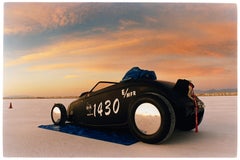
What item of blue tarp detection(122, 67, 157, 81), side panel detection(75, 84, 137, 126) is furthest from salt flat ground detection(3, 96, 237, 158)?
blue tarp detection(122, 67, 157, 81)

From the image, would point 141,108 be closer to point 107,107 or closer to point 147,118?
point 147,118

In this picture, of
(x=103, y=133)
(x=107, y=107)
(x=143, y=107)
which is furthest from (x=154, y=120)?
(x=103, y=133)

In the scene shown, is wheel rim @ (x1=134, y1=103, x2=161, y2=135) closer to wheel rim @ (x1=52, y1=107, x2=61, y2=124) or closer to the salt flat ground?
the salt flat ground

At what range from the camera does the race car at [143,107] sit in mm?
3189

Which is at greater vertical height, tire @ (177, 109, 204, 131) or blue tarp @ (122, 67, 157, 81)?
blue tarp @ (122, 67, 157, 81)

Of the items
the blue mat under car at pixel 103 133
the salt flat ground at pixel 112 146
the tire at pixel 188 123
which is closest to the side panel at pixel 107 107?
the blue mat under car at pixel 103 133

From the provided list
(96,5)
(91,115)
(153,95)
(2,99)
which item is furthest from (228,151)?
(2,99)

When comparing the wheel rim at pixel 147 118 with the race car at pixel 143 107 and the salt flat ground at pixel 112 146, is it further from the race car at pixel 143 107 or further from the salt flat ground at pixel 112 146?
the salt flat ground at pixel 112 146

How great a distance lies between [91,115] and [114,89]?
63cm

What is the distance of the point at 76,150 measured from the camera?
10.7 ft

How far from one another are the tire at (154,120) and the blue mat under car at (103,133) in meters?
0.24

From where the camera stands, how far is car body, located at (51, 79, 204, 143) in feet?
10.5

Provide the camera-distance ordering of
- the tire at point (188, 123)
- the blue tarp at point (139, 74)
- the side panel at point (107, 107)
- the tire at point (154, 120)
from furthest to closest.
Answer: the blue tarp at point (139, 74) → the side panel at point (107, 107) → the tire at point (188, 123) → the tire at point (154, 120)

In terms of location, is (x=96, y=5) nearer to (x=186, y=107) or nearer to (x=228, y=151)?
(x=186, y=107)
